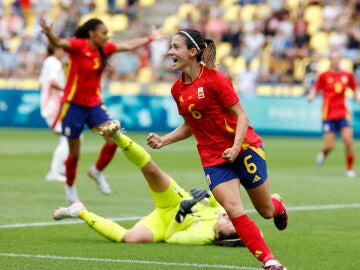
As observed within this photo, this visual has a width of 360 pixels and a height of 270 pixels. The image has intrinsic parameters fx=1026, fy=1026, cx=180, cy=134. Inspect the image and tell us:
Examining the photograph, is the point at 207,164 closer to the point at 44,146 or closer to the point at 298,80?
the point at 44,146

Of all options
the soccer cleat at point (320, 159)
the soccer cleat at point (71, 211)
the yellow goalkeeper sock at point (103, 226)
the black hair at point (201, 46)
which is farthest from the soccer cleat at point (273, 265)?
the soccer cleat at point (320, 159)

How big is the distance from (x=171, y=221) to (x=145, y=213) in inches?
104

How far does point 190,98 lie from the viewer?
871 cm

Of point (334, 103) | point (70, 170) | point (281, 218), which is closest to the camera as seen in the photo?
point (281, 218)

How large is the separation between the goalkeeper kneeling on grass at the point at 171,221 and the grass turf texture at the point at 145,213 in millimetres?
162

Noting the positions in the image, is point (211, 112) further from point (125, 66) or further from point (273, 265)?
point (125, 66)

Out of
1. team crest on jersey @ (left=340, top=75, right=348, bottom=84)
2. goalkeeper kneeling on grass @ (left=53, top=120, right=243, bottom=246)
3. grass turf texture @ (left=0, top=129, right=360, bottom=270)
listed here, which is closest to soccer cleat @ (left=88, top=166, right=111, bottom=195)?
grass turf texture @ (left=0, top=129, right=360, bottom=270)

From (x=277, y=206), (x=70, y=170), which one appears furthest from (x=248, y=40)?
(x=277, y=206)

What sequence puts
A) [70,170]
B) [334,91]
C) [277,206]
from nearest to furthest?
1. [277,206]
2. [70,170]
3. [334,91]

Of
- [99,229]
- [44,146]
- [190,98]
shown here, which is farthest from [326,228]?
[44,146]

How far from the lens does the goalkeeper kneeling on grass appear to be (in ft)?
33.6

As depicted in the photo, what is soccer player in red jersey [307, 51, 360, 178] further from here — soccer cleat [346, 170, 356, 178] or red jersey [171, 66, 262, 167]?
red jersey [171, 66, 262, 167]

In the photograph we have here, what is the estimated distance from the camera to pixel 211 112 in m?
8.70

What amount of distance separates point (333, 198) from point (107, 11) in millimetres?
24303
